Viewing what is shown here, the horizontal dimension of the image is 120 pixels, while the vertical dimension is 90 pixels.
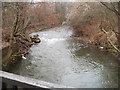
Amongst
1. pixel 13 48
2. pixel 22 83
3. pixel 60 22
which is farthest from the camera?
pixel 60 22

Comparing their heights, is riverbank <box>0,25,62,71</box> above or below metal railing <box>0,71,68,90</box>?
below

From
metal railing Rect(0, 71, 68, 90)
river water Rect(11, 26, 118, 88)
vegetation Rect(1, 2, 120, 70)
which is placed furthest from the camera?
vegetation Rect(1, 2, 120, 70)

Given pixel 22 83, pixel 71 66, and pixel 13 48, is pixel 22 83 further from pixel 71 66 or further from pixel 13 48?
pixel 13 48

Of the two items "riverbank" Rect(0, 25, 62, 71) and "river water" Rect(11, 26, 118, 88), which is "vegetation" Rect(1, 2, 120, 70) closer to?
"riverbank" Rect(0, 25, 62, 71)

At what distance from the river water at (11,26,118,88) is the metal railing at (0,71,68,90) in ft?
22.4

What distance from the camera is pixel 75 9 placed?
774 inches

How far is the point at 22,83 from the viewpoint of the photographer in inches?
55.6

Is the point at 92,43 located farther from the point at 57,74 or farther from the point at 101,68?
the point at 57,74

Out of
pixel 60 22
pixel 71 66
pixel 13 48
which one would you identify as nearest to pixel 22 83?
pixel 71 66

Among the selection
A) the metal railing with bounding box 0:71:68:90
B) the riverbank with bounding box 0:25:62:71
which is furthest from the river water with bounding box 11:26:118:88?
the metal railing with bounding box 0:71:68:90

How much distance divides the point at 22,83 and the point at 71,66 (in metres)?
9.95

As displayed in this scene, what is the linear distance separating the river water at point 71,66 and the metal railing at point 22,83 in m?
6.82

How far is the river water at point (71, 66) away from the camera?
920cm

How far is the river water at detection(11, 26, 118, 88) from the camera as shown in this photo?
9.20 meters
